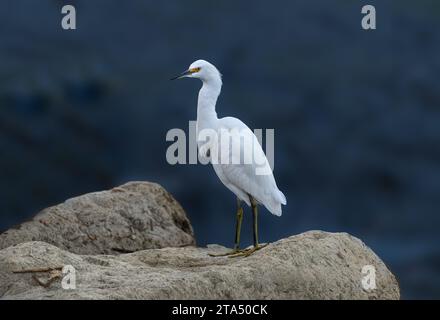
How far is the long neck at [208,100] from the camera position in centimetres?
930

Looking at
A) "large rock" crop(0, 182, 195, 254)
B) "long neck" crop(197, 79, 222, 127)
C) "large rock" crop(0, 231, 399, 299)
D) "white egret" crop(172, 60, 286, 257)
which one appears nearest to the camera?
"large rock" crop(0, 231, 399, 299)

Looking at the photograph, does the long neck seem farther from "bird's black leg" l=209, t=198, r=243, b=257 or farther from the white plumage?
"bird's black leg" l=209, t=198, r=243, b=257

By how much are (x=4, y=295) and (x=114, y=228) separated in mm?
3262

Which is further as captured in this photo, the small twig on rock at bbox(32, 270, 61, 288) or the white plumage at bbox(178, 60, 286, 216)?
the white plumage at bbox(178, 60, 286, 216)

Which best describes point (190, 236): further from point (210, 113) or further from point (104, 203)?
point (210, 113)

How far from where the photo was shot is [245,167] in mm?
8828

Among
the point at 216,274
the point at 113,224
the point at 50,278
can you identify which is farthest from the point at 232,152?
the point at 50,278

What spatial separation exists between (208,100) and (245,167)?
910mm

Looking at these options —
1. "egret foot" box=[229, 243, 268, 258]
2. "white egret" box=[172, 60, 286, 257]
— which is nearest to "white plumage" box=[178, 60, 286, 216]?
Result: "white egret" box=[172, 60, 286, 257]

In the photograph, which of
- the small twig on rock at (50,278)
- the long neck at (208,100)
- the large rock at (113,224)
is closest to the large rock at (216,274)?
the small twig on rock at (50,278)

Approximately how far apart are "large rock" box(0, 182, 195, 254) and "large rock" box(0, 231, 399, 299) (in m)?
1.72

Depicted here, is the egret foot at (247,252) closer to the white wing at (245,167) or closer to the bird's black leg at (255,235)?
the bird's black leg at (255,235)

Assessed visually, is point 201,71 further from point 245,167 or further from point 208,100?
point 245,167

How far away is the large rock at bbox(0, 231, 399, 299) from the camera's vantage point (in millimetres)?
7008
